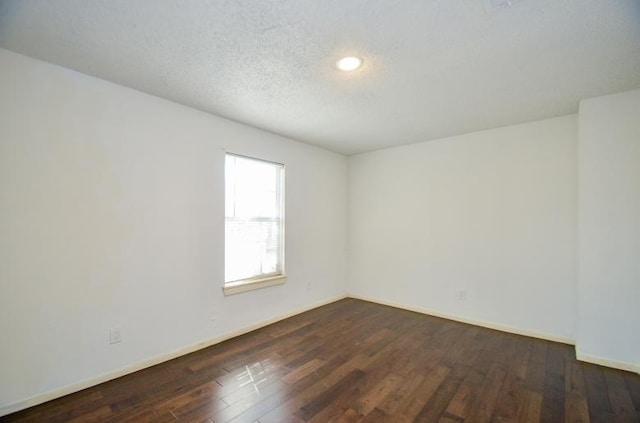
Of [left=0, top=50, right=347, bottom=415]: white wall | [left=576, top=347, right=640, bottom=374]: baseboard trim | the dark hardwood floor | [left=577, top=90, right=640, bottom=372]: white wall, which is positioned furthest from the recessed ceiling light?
[left=576, top=347, right=640, bottom=374]: baseboard trim

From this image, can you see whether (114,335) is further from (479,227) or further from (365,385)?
(479,227)

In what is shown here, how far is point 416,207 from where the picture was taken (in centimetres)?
427

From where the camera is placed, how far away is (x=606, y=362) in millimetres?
2600

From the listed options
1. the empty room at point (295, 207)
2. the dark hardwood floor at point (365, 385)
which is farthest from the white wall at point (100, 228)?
the dark hardwood floor at point (365, 385)

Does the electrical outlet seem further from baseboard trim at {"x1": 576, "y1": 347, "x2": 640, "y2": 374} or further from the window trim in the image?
baseboard trim at {"x1": 576, "y1": 347, "x2": 640, "y2": 374}

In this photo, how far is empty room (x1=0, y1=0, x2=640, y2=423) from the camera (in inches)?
71.9

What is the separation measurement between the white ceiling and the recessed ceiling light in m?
0.06

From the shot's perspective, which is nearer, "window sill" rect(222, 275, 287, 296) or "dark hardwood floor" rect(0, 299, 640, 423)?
"dark hardwood floor" rect(0, 299, 640, 423)

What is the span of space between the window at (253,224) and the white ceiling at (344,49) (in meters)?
0.86

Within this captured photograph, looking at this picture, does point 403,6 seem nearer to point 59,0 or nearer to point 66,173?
point 59,0

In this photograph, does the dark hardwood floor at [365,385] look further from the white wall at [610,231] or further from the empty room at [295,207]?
the white wall at [610,231]

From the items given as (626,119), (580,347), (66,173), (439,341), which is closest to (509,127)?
(626,119)

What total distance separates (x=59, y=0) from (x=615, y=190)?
170 inches

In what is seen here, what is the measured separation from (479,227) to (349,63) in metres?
2.77
